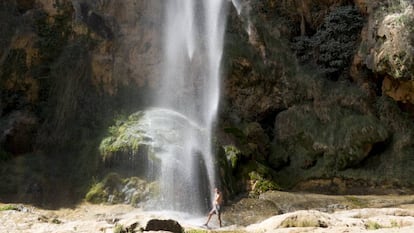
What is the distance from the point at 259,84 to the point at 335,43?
4.69 metres

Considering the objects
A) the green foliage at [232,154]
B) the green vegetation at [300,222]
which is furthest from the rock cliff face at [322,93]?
the green vegetation at [300,222]

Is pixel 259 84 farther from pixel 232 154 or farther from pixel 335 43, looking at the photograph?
pixel 232 154

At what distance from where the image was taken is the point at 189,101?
21.6 m

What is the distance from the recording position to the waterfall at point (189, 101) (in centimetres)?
1617

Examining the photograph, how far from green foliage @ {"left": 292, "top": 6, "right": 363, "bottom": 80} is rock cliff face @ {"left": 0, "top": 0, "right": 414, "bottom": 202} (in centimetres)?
7

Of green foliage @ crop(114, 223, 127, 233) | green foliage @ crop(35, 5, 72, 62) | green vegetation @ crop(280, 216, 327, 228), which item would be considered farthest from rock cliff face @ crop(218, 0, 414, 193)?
green foliage @ crop(114, 223, 127, 233)

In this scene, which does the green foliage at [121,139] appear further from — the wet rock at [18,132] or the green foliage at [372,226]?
the green foliage at [372,226]

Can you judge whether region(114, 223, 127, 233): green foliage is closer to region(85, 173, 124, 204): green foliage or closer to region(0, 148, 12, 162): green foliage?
region(85, 173, 124, 204): green foliage

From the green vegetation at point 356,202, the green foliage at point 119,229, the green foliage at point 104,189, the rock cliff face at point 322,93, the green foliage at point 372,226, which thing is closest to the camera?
the green foliage at point 119,229

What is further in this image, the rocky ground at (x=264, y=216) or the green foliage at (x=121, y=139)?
the green foliage at (x=121, y=139)

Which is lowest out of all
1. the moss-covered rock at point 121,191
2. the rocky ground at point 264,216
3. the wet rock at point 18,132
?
the rocky ground at point 264,216

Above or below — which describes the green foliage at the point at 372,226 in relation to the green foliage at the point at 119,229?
below

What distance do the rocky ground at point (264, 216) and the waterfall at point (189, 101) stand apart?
51.7 inches

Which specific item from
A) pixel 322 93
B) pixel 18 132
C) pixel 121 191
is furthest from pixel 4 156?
pixel 322 93
